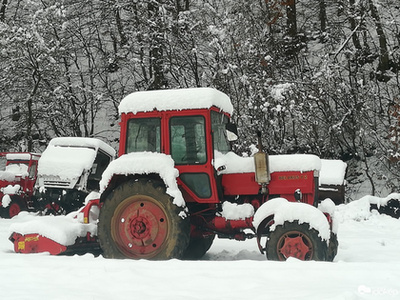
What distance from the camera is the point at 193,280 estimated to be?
13.3 feet

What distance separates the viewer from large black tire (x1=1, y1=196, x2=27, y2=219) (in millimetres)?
13273

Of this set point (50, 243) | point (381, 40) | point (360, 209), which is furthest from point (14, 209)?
point (381, 40)

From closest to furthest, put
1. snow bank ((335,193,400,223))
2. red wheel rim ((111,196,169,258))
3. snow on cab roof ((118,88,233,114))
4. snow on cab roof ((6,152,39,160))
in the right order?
1. red wheel rim ((111,196,169,258))
2. snow on cab roof ((118,88,233,114))
3. snow bank ((335,193,400,223))
4. snow on cab roof ((6,152,39,160))

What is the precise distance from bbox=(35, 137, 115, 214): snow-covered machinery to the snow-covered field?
7320 mm

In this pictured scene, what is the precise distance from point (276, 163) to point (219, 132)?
88 cm

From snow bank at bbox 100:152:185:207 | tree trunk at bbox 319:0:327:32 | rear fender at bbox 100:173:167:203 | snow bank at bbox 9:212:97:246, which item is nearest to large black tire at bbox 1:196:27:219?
snow bank at bbox 9:212:97:246

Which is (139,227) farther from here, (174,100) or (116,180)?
(174,100)

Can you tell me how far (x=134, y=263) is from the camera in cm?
493

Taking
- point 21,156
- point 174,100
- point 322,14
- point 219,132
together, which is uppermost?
point 322,14

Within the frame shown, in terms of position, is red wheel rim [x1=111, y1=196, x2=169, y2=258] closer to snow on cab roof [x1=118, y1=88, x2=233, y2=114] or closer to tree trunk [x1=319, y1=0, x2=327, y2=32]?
snow on cab roof [x1=118, y1=88, x2=233, y2=114]

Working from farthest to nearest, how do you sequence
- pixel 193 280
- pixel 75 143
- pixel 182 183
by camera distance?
pixel 75 143
pixel 182 183
pixel 193 280

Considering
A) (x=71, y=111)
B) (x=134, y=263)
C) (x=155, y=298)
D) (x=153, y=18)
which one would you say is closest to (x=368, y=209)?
(x=134, y=263)

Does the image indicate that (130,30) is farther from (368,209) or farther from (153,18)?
(368,209)

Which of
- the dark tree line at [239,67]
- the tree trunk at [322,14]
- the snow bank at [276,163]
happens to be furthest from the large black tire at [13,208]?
the tree trunk at [322,14]
